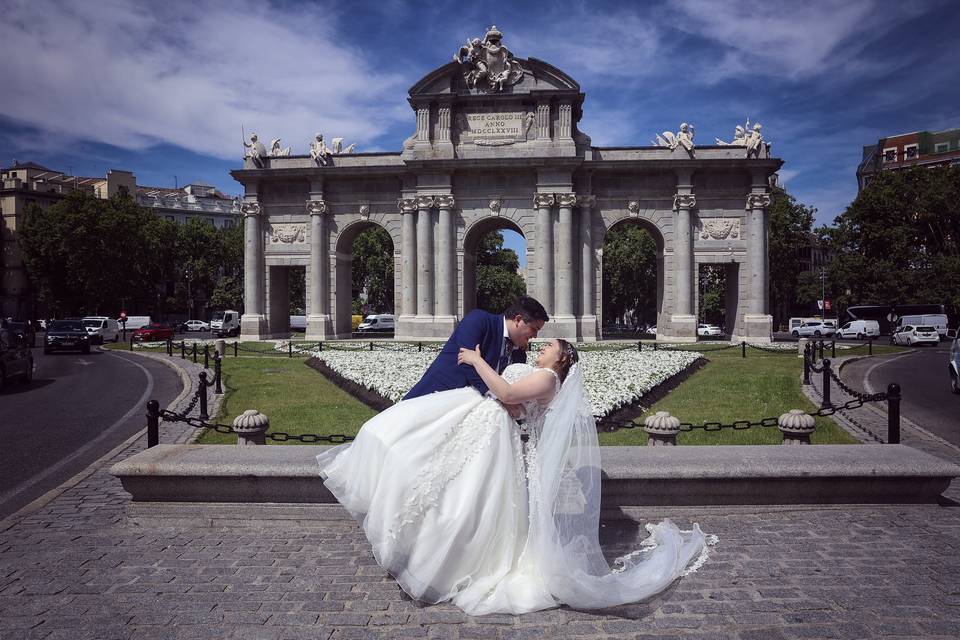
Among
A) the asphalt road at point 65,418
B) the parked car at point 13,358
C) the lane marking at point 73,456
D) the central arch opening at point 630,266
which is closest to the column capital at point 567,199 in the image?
the asphalt road at point 65,418

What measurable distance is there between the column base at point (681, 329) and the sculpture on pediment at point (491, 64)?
15.2m

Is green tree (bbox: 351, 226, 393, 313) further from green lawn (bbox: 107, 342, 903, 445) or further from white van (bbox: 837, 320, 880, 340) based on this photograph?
green lawn (bbox: 107, 342, 903, 445)

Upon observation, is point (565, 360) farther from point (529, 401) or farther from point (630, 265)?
point (630, 265)

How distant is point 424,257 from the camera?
3544 centimetres

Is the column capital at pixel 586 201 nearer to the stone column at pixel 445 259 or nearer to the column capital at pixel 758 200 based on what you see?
the stone column at pixel 445 259

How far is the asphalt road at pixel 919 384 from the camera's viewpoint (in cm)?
1246

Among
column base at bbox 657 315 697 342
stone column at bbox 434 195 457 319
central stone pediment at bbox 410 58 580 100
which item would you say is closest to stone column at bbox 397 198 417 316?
stone column at bbox 434 195 457 319

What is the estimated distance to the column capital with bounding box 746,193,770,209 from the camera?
3450 cm

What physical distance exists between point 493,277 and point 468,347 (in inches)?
2862

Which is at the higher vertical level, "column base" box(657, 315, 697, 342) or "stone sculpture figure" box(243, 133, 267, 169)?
"stone sculpture figure" box(243, 133, 267, 169)

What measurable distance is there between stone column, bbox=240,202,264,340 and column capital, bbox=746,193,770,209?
88.4ft

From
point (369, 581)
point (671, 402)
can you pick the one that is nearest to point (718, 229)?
point (671, 402)

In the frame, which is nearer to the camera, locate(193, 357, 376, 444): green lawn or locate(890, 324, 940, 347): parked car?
locate(193, 357, 376, 444): green lawn

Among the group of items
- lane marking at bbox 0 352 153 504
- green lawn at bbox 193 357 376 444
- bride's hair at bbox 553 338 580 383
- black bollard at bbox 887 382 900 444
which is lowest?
lane marking at bbox 0 352 153 504
